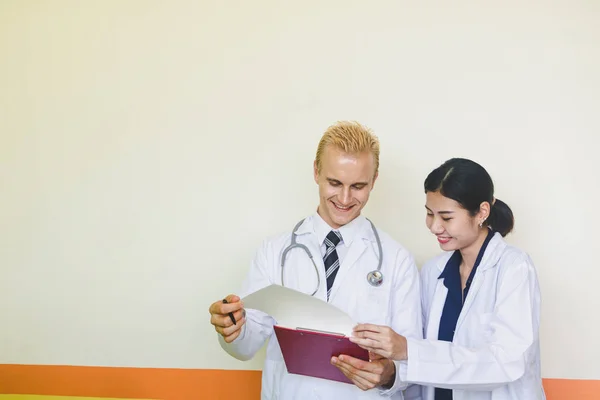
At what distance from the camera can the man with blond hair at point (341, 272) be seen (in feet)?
5.76

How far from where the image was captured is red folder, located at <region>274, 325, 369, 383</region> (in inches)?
58.7

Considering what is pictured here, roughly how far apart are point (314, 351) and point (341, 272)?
316mm

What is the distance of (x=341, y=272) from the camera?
181 cm

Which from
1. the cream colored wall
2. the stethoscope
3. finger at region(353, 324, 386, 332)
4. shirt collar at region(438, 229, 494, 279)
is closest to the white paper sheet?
finger at region(353, 324, 386, 332)

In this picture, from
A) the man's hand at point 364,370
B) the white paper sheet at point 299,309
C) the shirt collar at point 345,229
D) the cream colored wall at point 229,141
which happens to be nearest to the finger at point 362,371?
the man's hand at point 364,370

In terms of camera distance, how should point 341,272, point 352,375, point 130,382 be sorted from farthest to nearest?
point 130,382 < point 341,272 < point 352,375

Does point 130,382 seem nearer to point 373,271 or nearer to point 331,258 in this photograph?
point 331,258

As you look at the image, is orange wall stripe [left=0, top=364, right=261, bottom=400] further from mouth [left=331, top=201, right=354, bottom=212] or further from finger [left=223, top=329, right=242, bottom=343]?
mouth [left=331, top=201, right=354, bottom=212]

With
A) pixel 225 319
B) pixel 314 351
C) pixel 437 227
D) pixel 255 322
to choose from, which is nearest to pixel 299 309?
pixel 314 351

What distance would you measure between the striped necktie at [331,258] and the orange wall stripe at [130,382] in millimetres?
720

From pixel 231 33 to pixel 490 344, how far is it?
1.60 metres

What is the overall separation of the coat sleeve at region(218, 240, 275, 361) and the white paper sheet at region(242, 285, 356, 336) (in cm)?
21

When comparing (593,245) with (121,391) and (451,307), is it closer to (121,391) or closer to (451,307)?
(451,307)

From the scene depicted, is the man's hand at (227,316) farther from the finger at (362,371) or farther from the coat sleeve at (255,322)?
the finger at (362,371)
